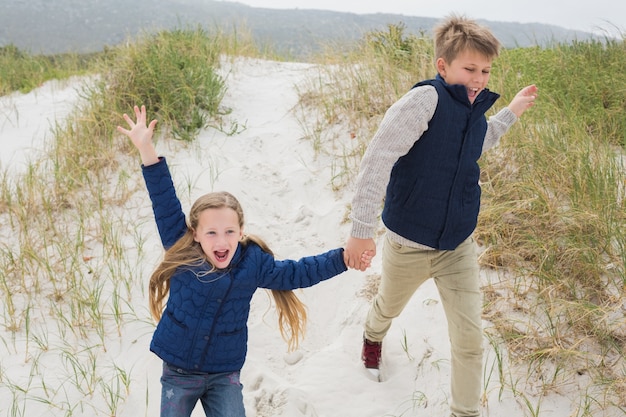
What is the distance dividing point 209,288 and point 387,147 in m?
0.93

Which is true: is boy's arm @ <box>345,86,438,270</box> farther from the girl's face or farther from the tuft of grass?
the tuft of grass

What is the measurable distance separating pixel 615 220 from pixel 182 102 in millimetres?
4159

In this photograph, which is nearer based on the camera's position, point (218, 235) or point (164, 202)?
point (218, 235)

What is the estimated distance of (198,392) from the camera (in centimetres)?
229

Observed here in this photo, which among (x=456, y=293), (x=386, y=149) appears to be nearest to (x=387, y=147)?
(x=386, y=149)

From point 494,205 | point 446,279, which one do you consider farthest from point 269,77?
point 446,279

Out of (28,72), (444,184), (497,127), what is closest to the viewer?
(444,184)

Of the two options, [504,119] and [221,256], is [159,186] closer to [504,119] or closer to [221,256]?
[221,256]

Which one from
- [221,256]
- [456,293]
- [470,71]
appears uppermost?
[470,71]

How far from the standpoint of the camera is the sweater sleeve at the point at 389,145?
7.43 feet

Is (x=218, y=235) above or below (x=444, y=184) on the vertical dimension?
below

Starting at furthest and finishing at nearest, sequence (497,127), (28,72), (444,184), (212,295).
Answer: (28,72)
(497,127)
(444,184)
(212,295)

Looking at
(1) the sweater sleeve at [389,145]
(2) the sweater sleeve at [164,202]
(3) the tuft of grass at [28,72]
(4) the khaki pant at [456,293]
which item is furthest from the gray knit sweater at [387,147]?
(3) the tuft of grass at [28,72]

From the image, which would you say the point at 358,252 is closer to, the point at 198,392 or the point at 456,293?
the point at 456,293
